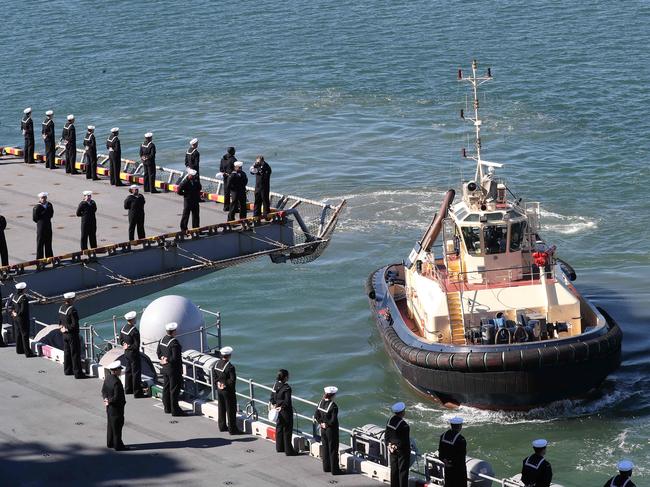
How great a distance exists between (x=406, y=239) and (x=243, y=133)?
565 inches

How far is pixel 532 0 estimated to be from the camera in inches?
2810

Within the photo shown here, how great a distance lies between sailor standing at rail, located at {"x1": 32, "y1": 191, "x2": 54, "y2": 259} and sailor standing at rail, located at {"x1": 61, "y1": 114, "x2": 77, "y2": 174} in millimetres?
6966

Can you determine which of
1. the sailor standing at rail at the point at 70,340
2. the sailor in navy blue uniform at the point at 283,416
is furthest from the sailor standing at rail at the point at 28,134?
the sailor in navy blue uniform at the point at 283,416

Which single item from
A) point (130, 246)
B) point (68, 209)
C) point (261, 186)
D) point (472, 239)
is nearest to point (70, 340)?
point (130, 246)

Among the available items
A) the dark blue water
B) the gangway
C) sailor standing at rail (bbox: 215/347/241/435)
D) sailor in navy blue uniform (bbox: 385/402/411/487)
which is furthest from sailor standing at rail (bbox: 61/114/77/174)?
sailor in navy blue uniform (bbox: 385/402/411/487)

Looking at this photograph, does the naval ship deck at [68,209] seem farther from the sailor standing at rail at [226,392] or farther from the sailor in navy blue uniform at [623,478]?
the sailor in navy blue uniform at [623,478]

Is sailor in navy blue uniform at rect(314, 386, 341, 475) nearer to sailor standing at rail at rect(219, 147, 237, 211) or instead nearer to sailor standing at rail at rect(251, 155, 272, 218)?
sailor standing at rail at rect(251, 155, 272, 218)

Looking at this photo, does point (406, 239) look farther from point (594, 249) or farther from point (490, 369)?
point (490, 369)

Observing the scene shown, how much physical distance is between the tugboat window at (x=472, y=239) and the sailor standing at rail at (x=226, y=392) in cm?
1038

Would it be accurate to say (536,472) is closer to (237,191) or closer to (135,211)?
(135,211)

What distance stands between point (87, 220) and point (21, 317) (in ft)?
14.6

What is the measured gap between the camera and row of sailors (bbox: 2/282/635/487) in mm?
16109

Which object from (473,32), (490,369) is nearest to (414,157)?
(473,32)

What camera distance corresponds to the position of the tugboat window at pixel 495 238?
27.9 m
